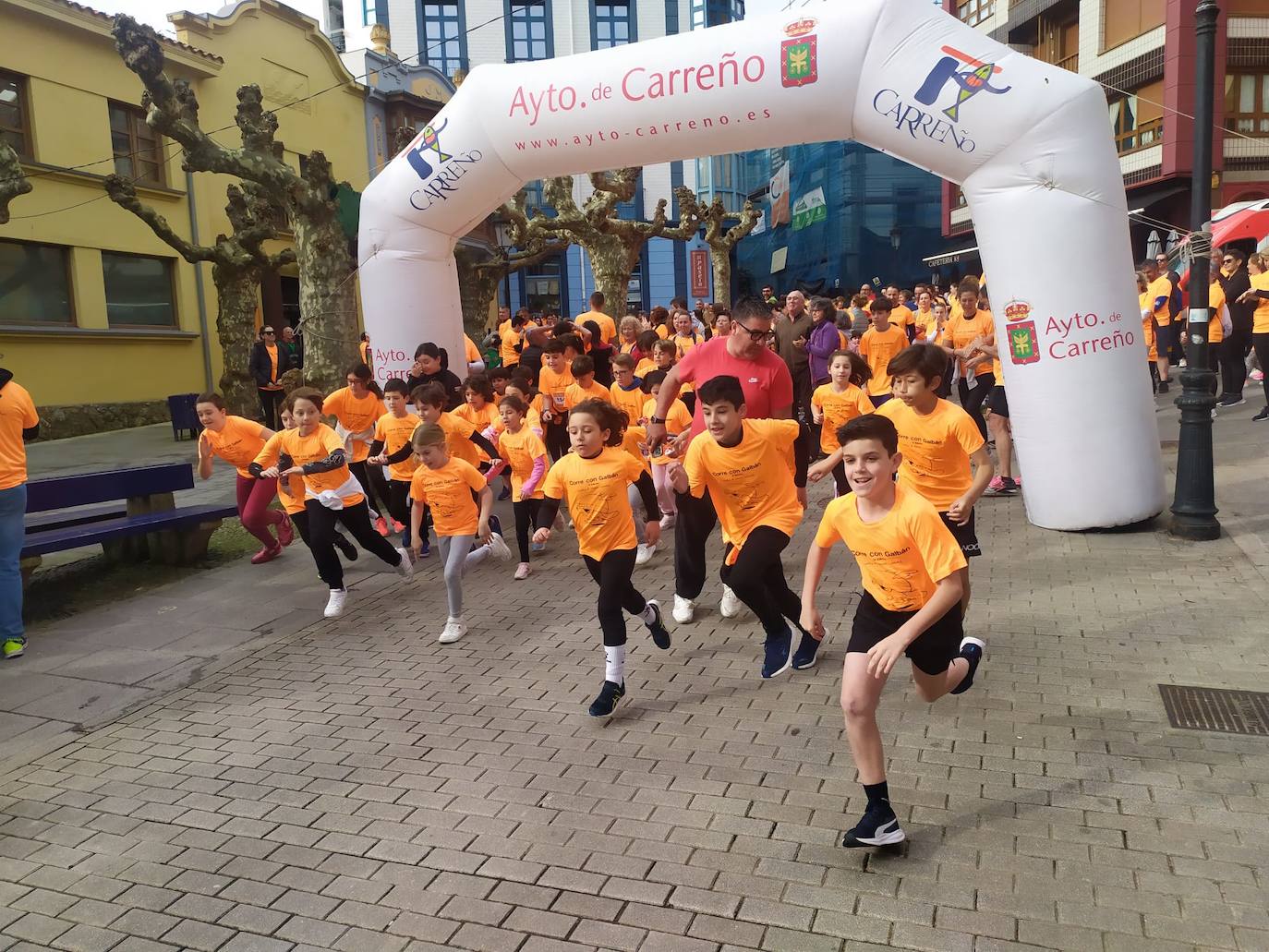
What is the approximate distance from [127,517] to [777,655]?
6.16 meters

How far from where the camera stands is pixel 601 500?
5012 millimetres

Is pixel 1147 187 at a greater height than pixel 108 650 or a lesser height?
greater

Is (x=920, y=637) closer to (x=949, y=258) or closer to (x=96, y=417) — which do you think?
(x=96, y=417)

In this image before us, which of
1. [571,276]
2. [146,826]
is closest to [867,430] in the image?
[146,826]

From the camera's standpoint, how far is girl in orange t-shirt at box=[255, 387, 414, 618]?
→ 267 inches

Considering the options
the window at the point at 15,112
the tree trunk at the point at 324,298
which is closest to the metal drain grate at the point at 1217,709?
the tree trunk at the point at 324,298

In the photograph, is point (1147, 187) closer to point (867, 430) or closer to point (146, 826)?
point (867, 430)

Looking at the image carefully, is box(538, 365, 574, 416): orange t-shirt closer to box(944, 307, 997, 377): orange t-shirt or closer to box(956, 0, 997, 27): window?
box(944, 307, 997, 377): orange t-shirt

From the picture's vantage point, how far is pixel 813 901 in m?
3.05

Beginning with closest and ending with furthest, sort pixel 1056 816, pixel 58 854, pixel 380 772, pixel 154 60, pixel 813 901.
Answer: pixel 813 901 < pixel 1056 816 < pixel 58 854 < pixel 380 772 < pixel 154 60

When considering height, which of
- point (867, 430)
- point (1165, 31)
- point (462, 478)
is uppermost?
point (1165, 31)

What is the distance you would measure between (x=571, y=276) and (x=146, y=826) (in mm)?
41917

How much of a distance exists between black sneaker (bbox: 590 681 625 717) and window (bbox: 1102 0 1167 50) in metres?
25.8

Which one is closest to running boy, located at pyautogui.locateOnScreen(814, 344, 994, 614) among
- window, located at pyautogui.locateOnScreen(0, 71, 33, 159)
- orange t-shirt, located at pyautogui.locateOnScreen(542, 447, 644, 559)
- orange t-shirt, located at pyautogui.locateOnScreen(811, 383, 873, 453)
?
orange t-shirt, located at pyautogui.locateOnScreen(542, 447, 644, 559)
